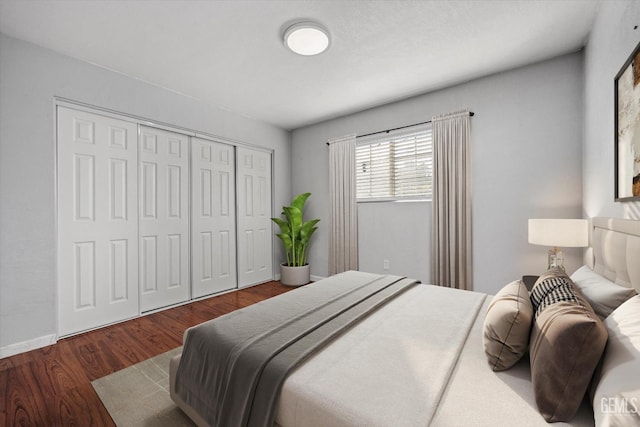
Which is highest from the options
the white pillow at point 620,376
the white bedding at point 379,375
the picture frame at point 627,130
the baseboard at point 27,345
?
the picture frame at point 627,130

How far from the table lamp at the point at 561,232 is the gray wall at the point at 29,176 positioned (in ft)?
13.8

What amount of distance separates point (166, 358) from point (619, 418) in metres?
2.57

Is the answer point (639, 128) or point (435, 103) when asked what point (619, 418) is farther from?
point (435, 103)

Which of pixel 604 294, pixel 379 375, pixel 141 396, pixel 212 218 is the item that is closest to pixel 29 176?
pixel 212 218

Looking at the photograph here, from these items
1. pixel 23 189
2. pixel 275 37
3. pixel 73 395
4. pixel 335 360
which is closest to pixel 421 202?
pixel 275 37

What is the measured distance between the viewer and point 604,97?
194 cm

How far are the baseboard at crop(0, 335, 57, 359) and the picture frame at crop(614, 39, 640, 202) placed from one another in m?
4.24

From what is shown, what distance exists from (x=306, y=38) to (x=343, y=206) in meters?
2.39

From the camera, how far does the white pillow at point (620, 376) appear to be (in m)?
→ 0.63

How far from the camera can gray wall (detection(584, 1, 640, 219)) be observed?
1.53m

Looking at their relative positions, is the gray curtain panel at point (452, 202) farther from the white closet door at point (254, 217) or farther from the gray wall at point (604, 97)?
the white closet door at point (254, 217)

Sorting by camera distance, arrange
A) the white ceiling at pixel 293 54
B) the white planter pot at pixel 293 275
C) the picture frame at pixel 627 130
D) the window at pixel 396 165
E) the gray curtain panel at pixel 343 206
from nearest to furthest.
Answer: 1. the picture frame at pixel 627 130
2. the white ceiling at pixel 293 54
3. the window at pixel 396 165
4. the gray curtain panel at pixel 343 206
5. the white planter pot at pixel 293 275

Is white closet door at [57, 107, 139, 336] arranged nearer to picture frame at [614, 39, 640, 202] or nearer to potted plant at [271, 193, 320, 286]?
potted plant at [271, 193, 320, 286]

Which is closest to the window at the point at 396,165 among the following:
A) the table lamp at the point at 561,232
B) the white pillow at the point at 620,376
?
the table lamp at the point at 561,232
